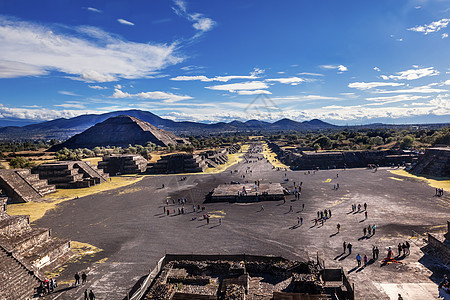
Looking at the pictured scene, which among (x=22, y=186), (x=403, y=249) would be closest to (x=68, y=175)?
(x=22, y=186)

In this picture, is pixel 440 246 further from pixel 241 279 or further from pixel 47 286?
pixel 47 286

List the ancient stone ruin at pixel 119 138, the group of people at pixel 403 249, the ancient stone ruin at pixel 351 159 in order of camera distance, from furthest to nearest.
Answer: the ancient stone ruin at pixel 119 138, the ancient stone ruin at pixel 351 159, the group of people at pixel 403 249

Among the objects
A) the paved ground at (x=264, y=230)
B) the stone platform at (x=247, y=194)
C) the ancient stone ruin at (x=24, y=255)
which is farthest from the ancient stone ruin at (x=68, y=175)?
the ancient stone ruin at (x=24, y=255)

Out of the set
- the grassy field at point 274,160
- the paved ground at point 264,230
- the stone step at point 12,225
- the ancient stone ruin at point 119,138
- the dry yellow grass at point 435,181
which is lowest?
the paved ground at point 264,230

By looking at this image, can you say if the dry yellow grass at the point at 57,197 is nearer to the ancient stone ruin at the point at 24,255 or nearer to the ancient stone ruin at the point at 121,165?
the ancient stone ruin at the point at 121,165

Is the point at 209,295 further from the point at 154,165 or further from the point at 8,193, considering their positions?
the point at 154,165

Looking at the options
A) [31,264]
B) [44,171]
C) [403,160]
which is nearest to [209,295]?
[31,264]
